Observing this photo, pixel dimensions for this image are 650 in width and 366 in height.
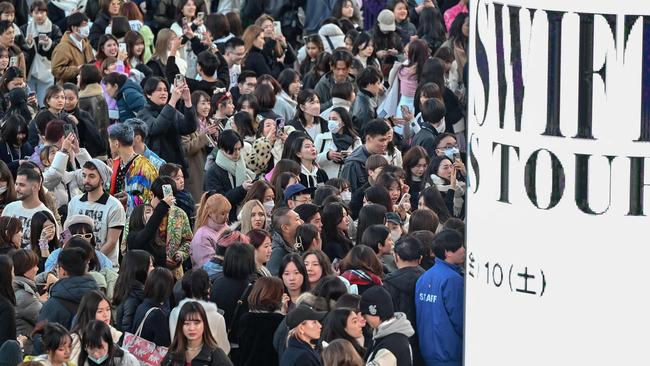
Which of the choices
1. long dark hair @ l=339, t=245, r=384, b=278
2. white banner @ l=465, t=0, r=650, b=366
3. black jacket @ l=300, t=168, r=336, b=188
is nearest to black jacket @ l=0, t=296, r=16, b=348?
long dark hair @ l=339, t=245, r=384, b=278

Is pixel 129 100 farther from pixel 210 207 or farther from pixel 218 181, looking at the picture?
pixel 210 207

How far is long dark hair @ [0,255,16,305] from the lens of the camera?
10266 millimetres

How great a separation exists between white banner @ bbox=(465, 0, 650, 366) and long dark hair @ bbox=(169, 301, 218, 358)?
4.60 meters

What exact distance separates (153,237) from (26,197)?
103cm

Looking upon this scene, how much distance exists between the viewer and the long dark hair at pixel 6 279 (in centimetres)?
1027

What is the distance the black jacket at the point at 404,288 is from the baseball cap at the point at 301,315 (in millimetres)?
496

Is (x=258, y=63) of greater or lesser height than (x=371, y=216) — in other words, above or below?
above

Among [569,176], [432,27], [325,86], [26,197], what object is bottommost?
[26,197]

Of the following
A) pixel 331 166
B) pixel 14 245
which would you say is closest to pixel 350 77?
pixel 331 166

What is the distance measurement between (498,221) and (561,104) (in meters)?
0.46

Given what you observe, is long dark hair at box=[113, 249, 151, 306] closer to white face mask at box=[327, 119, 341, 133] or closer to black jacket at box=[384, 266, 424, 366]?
black jacket at box=[384, 266, 424, 366]

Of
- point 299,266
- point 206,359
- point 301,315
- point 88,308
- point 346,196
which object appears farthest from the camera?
point 346,196

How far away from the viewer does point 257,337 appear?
33.4ft

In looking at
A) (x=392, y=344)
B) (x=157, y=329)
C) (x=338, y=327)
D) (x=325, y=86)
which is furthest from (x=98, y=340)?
(x=325, y=86)
